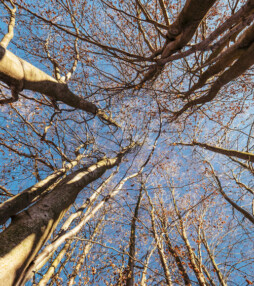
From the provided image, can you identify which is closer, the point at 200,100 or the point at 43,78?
the point at 43,78

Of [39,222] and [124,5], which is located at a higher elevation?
[124,5]

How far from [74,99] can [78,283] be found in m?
6.19

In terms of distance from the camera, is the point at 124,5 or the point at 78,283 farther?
the point at 78,283

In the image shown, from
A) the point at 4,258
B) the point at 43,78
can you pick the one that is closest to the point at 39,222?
the point at 4,258

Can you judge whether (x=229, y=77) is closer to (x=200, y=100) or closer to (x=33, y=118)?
(x=200, y=100)

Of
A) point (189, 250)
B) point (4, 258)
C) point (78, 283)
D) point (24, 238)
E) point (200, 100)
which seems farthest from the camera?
point (78, 283)

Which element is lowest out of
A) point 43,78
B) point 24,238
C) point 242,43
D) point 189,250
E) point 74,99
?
point 24,238

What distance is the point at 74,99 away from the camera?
10.0 ft

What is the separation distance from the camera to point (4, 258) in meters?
1.27

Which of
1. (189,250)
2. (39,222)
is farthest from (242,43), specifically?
(189,250)

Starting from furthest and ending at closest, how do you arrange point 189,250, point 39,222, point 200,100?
point 189,250
point 200,100
point 39,222

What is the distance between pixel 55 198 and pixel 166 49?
288 cm

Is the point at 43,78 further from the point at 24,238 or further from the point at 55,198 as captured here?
the point at 24,238

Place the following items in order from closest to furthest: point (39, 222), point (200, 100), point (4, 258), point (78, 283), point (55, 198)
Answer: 1. point (4, 258)
2. point (39, 222)
3. point (55, 198)
4. point (200, 100)
5. point (78, 283)
